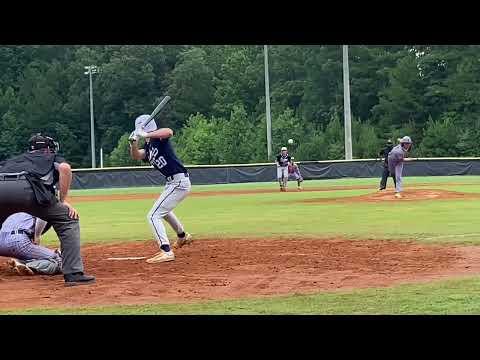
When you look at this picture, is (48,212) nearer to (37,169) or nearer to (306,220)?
(37,169)

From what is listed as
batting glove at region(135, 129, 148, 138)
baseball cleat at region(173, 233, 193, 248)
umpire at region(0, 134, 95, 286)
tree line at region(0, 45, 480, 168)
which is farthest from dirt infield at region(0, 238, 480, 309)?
tree line at region(0, 45, 480, 168)

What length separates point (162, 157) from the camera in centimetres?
1134

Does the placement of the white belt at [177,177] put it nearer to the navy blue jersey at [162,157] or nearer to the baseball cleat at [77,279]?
the navy blue jersey at [162,157]

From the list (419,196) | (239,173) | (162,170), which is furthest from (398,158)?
(239,173)

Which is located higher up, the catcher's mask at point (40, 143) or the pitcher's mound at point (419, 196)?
the catcher's mask at point (40, 143)

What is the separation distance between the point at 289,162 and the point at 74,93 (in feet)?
176

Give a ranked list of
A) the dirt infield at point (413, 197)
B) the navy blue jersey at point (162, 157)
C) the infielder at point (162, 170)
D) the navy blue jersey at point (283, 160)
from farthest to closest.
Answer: the navy blue jersey at point (283, 160) → the dirt infield at point (413, 197) → the navy blue jersey at point (162, 157) → the infielder at point (162, 170)

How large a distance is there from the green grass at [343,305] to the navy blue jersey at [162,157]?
399cm

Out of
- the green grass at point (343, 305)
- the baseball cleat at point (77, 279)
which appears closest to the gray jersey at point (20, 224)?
the baseball cleat at point (77, 279)

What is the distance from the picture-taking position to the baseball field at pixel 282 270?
7586 millimetres

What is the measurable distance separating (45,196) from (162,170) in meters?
2.81

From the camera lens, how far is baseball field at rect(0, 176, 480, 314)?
7586 mm

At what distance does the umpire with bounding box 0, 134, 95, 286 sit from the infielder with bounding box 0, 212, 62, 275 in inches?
38.8
